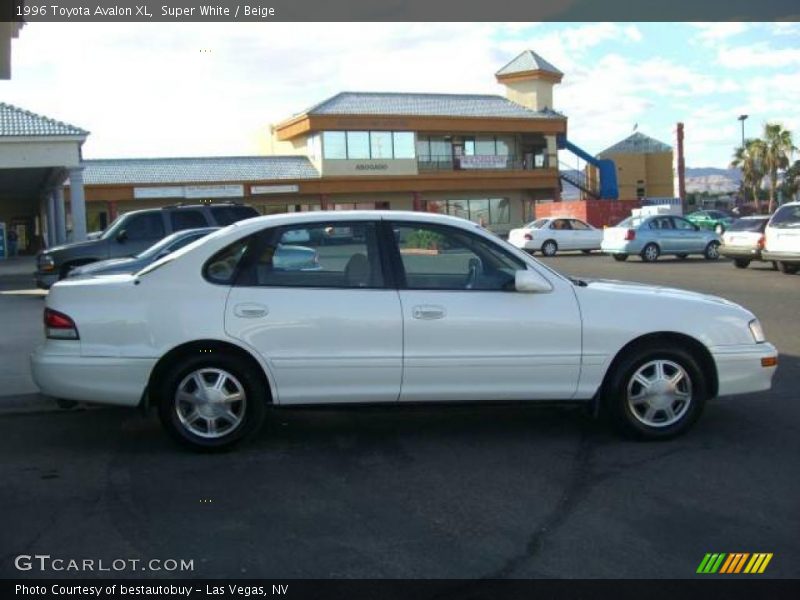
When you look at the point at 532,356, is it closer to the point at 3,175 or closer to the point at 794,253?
the point at 794,253

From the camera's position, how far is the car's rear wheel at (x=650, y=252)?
2658 centimetres

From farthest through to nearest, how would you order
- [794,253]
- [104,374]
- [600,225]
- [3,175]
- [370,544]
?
[600,225], [3,175], [794,253], [104,374], [370,544]

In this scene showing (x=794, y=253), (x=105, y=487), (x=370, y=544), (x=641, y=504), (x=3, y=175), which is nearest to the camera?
(x=370, y=544)

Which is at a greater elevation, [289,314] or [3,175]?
[3,175]

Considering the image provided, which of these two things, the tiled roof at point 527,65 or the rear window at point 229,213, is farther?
the tiled roof at point 527,65

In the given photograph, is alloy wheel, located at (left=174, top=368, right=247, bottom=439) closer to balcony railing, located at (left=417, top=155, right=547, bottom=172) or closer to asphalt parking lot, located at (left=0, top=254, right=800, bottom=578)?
asphalt parking lot, located at (left=0, top=254, right=800, bottom=578)

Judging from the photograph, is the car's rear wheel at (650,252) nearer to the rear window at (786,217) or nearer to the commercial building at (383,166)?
the rear window at (786,217)

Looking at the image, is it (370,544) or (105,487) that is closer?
(370,544)

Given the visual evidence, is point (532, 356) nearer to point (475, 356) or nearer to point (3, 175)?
point (475, 356)

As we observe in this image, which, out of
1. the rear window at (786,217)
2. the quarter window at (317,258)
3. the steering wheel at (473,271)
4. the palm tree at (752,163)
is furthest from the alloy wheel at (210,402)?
the palm tree at (752,163)

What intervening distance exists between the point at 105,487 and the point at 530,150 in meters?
56.5

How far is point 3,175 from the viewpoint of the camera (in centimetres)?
3312

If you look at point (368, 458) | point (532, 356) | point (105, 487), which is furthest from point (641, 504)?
point (105, 487)

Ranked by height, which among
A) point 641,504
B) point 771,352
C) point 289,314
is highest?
point 289,314
